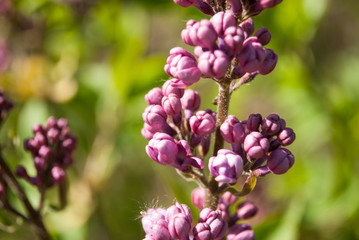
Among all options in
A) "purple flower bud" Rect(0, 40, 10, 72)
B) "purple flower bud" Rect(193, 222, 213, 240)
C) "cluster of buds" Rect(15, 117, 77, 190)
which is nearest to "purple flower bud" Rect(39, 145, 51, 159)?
"cluster of buds" Rect(15, 117, 77, 190)

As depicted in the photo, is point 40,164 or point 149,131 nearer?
point 149,131

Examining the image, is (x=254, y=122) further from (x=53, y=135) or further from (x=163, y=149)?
(x=53, y=135)

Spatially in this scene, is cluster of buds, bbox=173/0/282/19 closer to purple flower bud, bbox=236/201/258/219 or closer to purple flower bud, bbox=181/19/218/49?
purple flower bud, bbox=181/19/218/49

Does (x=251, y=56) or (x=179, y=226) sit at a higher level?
(x=251, y=56)

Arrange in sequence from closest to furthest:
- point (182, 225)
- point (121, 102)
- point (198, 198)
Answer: point (182, 225) < point (198, 198) < point (121, 102)

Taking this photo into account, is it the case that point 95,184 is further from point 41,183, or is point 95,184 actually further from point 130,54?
point 41,183

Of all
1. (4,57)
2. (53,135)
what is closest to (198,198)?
(53,135)

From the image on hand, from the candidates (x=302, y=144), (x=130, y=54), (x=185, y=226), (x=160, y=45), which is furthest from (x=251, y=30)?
(x=160, y=45)

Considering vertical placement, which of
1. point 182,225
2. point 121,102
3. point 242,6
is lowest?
point 182,225
